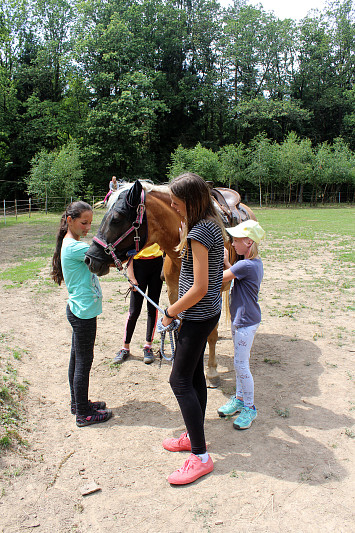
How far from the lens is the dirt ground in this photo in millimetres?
2484

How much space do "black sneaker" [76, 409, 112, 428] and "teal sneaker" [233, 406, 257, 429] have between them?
45.7 inches

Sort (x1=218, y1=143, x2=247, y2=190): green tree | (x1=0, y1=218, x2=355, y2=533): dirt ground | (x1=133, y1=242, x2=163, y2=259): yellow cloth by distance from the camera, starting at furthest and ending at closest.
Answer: (x1=218, y1=143, x2=247, y2=190): green tree → (x1=133, y1=242, x2=163, y2=259): yellow cloth → (x1=0, y1=218, x2=355, y2=533): dirt ground

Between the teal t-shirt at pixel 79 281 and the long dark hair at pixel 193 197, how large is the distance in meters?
1.10

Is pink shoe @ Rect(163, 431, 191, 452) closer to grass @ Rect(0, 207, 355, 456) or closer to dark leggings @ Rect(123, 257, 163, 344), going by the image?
grass @ Rect(0, 207, 355, 456)

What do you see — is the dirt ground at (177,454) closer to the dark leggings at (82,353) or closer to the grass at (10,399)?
the grass at (10,399)

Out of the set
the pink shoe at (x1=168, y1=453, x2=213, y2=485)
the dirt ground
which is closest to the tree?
the dirt ground

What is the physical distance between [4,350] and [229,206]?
10.9 ft

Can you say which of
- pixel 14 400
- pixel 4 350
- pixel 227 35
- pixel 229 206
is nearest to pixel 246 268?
pixel 229 206

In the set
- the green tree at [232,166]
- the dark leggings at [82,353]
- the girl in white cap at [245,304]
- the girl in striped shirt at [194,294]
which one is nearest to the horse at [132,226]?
the dark leggings at [82,353]

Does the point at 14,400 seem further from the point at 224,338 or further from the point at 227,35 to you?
the point at 227,35

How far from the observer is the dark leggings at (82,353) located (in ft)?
11.2

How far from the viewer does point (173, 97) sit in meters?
45.7

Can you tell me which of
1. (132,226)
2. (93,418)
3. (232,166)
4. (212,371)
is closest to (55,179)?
(232,166)

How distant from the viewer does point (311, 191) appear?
43.6 m
